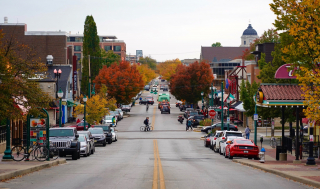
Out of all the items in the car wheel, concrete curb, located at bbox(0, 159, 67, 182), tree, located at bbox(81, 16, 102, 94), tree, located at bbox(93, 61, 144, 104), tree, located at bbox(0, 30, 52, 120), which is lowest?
→ the car wheel

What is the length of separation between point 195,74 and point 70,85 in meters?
31.4

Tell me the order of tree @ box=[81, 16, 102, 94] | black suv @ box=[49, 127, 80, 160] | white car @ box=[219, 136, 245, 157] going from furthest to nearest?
tree @ box=[81, 16, 102, 94], white car @ box=[219, 136, 245, 157], black suv @ box=[49, 127, 80, 160]

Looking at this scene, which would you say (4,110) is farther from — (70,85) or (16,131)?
(70,85)

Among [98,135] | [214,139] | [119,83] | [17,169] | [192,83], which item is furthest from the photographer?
[192,83]

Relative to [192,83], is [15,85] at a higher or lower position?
lower

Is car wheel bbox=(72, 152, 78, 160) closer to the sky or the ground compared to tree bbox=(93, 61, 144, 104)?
closer to the ground

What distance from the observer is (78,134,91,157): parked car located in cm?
2828

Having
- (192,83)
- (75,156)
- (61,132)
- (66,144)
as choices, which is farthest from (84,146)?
(192,83)

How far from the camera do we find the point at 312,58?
19.7m

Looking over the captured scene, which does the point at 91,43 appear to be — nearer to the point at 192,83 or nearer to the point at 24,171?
the point at 192,83

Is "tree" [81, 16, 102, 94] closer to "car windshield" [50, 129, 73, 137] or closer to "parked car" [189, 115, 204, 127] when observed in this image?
"parked car" [189, 115, 204, 127]

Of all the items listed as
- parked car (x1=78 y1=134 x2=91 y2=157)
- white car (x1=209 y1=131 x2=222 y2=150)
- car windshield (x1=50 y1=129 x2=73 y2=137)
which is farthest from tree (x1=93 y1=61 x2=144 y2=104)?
car windshield (x1=50 y1=129 x2=73 y2=137)

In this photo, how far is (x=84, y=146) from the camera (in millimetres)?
28422

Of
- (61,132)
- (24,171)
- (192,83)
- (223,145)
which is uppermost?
(192,83)
